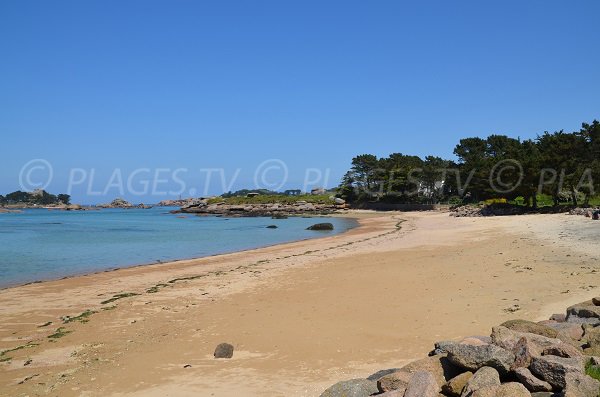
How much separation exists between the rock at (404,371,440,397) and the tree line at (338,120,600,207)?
4213 centimetres

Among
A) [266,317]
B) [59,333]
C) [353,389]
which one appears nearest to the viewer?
[353,389]

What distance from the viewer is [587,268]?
552 inches

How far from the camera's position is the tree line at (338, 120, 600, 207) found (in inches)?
1654

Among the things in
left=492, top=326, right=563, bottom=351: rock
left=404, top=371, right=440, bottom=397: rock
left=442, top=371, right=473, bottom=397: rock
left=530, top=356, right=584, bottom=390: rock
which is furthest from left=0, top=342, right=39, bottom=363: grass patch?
left=530, top=356, right=584, bottom=390: rock

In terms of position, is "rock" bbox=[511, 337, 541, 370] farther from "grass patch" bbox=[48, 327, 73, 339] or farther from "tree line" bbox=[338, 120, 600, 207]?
"tree line" bbox=[338, 120, 600, 207]

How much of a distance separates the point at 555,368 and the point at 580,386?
349mm

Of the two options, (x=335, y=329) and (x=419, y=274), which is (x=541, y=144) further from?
(x=335, y=329)

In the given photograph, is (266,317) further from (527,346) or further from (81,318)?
(527,346)

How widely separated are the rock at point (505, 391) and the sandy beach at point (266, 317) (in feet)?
8.85

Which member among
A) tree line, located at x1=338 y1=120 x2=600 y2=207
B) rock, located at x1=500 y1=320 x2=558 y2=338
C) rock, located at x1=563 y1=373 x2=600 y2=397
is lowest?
rock, located at x1=500 y1=320 x2=558 y2=338

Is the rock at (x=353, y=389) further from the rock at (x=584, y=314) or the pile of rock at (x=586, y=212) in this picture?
the pile of rock at (x=586, y=212)

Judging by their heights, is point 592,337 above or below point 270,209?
below

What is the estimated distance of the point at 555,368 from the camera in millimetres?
4824

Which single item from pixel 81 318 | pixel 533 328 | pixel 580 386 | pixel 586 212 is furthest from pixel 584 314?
pixel 586 212
